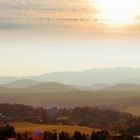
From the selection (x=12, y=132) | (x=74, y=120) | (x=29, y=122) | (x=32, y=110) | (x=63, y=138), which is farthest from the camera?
(x=32, y=110)

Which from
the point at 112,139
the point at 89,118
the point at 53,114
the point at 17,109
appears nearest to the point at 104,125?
the point at 89,118

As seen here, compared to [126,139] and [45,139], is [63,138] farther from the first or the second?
[126,139]

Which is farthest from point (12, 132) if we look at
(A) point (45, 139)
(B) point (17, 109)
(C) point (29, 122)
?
(B) point (17, 109)

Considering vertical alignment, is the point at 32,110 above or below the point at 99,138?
above

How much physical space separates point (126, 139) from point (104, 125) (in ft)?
165

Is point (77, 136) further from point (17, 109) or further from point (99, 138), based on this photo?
point (17, 109)

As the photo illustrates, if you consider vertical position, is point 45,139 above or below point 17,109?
below

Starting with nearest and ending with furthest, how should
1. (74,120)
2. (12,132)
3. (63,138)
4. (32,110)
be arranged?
(63,138), (12,132), (74,120), (32,110)

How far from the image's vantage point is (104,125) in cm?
11981

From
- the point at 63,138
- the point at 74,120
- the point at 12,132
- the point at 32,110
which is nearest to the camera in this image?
the point at 63,138

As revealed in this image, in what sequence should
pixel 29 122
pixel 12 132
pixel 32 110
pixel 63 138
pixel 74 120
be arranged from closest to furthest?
pixel 63 138
pixel 12 132
pixel 29 122
pixel 74 120
pixel 32 110

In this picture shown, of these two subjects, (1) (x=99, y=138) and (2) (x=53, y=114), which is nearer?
(1) (x=99, y=138)

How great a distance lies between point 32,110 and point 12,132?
68.5 m

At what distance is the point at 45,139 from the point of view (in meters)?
69.6
